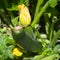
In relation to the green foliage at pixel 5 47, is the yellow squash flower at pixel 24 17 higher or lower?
higher

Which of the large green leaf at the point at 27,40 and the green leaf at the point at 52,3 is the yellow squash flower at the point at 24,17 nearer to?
the large green leaf at the point at 27,40

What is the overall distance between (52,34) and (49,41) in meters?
0.06

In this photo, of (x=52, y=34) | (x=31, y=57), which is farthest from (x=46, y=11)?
(x=31, y=57)

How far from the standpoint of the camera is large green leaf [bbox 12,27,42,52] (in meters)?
1.64

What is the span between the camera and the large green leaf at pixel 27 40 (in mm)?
1641

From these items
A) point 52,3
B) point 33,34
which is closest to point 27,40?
point 33,34

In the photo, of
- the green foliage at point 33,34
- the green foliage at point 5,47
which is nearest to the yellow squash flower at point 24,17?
the green foliage at point 33,34

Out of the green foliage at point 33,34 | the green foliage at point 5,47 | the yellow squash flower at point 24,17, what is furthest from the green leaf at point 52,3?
the green foliage at point 5,47

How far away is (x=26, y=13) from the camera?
1713 millimetres

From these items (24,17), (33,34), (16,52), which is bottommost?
(16,52)

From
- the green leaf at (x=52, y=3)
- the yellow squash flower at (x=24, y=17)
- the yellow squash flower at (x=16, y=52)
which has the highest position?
the green leaf at (x=52, y=3)

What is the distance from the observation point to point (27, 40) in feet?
5.47

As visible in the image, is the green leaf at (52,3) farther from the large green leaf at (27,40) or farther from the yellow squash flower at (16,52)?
the yellow squash flower at (16,52)

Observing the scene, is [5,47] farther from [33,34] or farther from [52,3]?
[52,3]
